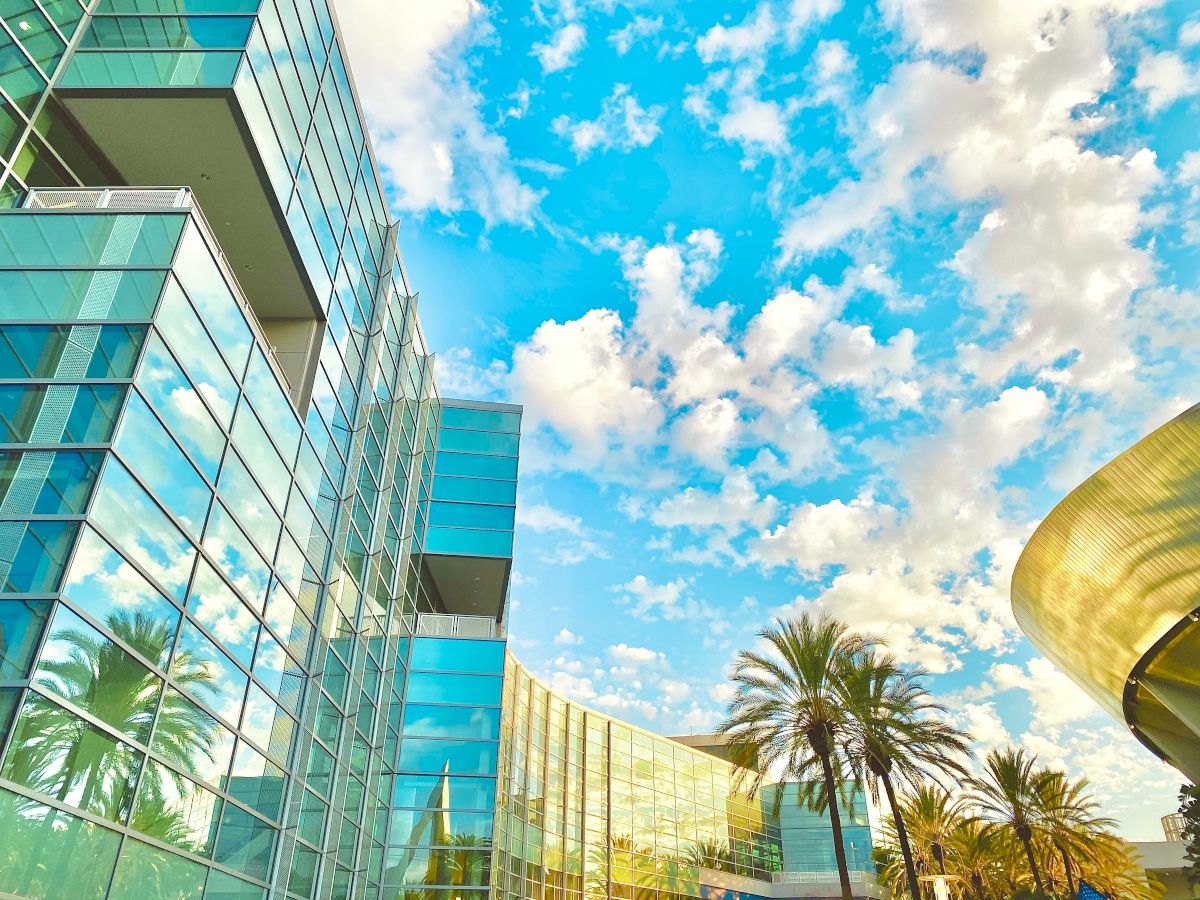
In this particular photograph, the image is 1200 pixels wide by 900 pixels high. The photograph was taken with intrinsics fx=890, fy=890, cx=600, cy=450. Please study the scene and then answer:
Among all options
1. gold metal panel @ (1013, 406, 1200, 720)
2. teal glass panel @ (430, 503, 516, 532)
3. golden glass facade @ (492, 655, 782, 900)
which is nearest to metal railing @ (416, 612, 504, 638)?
teal glass panel @ (430, 503, 516, 532)

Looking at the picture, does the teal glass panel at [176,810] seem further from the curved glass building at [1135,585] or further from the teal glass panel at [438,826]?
the curved glass building at [1135,585]

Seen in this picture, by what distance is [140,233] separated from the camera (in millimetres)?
11305

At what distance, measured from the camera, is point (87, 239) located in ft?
36.3

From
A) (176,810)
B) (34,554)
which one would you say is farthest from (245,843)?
(34,554)

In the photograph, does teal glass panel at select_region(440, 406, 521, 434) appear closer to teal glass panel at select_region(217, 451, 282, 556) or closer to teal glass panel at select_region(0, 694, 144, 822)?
teal glass panel at select_region(217, 451, 282, 556)

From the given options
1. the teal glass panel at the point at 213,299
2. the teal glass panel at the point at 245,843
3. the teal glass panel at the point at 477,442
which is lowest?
the teal glass panel at the point at 245,843

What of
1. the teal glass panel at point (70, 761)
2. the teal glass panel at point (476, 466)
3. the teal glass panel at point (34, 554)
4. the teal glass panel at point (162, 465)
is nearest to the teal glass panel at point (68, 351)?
the teal glass panel at point (162, 465)

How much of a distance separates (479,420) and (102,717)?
801 inches

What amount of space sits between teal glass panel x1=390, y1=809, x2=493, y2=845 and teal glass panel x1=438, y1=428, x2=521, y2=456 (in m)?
11.4

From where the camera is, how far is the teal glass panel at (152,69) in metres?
13.3

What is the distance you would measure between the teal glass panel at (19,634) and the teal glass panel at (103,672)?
12 cm

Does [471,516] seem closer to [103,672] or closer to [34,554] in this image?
[103,672]

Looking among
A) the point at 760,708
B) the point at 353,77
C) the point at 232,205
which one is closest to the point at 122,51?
the point at 232,205

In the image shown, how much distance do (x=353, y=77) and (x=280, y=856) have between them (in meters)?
16.0
